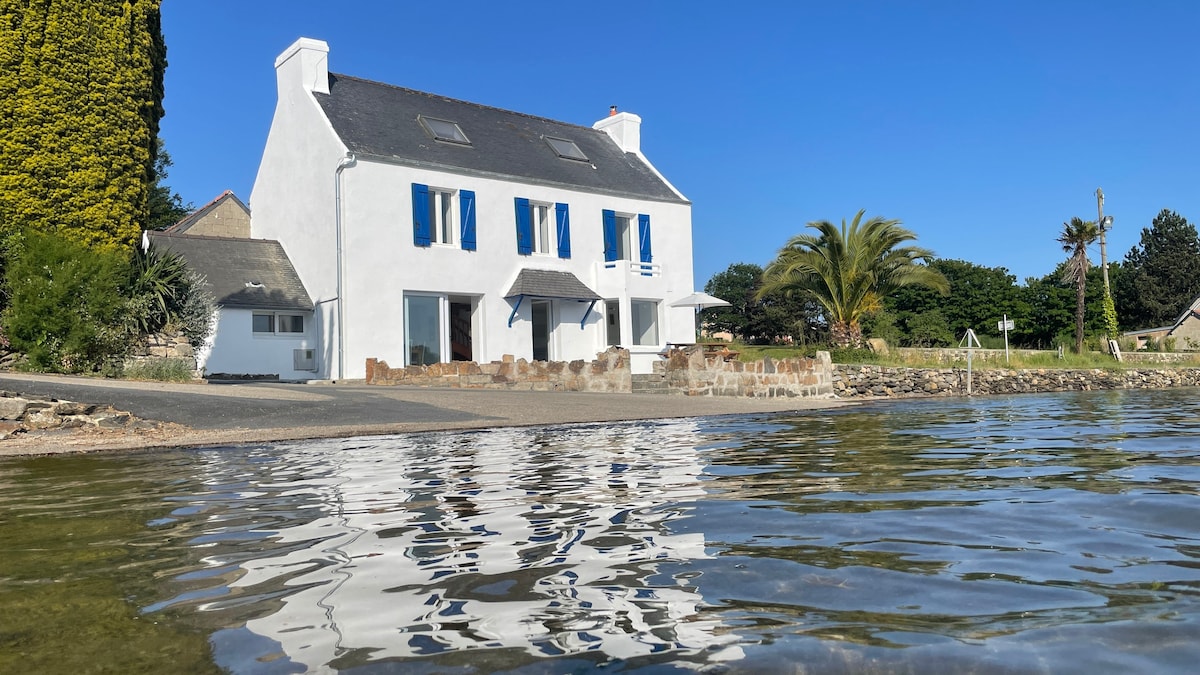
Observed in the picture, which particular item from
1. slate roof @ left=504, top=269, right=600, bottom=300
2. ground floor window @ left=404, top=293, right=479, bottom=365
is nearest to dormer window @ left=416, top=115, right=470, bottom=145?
slate roof @ left=504, top=269, right=600, bottom=300

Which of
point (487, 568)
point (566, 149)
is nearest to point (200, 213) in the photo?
point (566, 149)

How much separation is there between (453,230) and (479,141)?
3503 millimetres

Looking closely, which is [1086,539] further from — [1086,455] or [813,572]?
[1086,455]

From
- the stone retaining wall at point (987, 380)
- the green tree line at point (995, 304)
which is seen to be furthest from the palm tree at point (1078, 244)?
the stone retaining wall at point (987, 380)

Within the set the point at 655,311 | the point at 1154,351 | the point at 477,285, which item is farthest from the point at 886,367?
the point at 1154,351

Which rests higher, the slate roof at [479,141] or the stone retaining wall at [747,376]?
the slate roof at [479,141]

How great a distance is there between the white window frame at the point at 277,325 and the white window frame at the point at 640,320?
9764 millimetres

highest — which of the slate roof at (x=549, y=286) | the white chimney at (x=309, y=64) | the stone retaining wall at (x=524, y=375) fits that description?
the white chimney at (x=309, y=64)

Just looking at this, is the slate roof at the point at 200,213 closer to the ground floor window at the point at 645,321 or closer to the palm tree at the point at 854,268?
the ground floor window at the point at 645,321

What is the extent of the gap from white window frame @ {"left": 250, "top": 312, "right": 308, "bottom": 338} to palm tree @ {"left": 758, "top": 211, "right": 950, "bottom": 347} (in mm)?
13228

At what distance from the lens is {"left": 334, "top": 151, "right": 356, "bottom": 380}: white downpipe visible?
2281 cm

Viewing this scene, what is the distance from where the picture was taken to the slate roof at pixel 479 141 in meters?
24.5

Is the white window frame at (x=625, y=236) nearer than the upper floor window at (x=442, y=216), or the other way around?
the upper floor window at (x=442, y=216)

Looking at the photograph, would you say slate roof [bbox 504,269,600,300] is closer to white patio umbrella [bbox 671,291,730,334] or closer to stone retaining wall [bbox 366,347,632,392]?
white patio umbrella [bbox 671,291,730,334]
